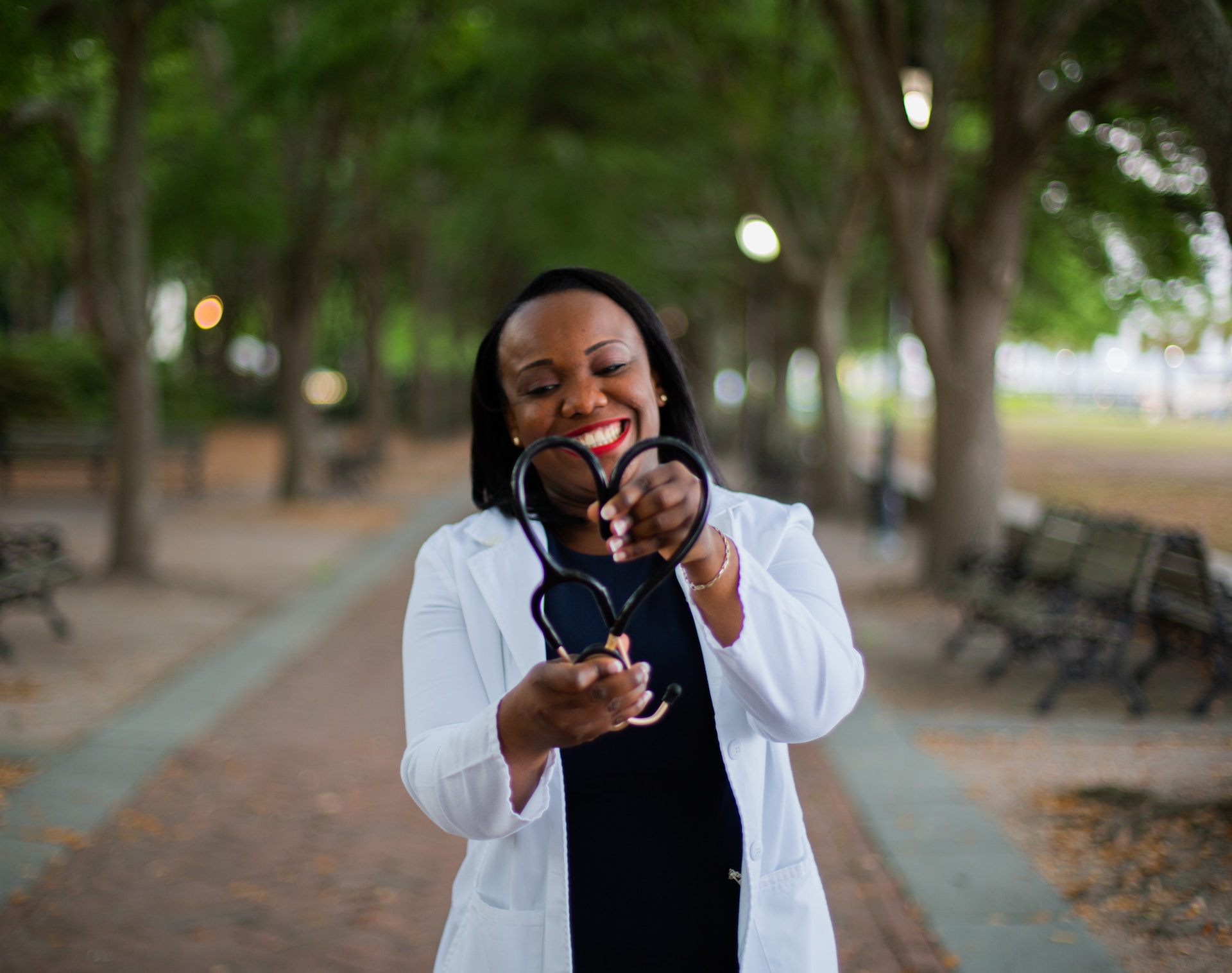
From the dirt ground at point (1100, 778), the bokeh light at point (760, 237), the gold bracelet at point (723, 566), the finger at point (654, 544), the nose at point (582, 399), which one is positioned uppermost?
the bokeh light at point (760, 237)

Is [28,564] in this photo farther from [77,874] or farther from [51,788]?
[77,874]

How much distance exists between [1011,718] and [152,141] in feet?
47.6

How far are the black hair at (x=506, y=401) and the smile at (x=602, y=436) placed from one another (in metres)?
0.25

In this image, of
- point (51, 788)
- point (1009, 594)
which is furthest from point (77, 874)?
point (1009, 594)

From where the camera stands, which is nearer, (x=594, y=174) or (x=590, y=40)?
(x=590, y=40)

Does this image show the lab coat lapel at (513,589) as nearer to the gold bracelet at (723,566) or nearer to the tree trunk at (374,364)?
the gold bracelet at (723,566)

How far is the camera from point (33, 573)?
9055mm

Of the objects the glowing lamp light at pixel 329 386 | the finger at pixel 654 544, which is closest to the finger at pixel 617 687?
the finger at pixel 654 544

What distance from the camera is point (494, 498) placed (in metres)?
2.24

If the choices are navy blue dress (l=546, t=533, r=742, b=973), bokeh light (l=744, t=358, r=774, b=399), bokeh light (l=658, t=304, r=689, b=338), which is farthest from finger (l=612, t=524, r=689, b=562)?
bokeh light (l=658, t=304, r=689, b=338)

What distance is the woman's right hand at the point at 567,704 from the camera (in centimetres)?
146

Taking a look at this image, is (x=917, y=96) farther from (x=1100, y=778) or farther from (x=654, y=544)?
(x=654, y=544)

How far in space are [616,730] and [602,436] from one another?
1.54 feet

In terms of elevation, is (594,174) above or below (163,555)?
above
